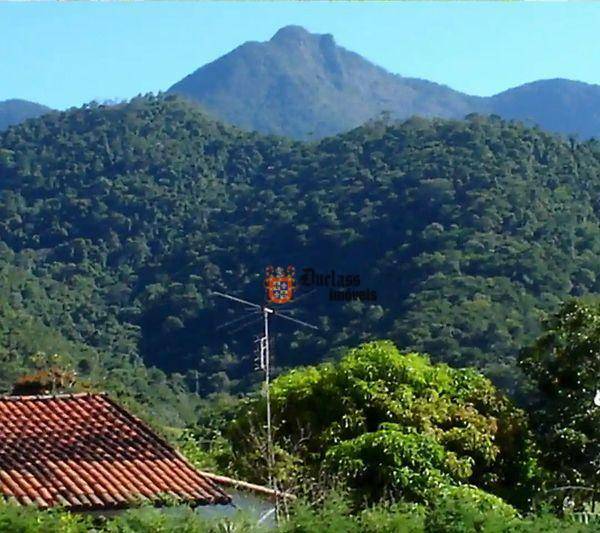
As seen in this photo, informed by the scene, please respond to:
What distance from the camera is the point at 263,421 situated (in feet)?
33.1

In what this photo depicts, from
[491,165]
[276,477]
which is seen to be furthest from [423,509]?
[491,165]

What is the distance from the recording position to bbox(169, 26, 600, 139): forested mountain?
284 feet

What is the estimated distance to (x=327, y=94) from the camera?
328 ft

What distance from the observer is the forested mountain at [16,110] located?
86375 mm

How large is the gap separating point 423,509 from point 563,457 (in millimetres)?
5622

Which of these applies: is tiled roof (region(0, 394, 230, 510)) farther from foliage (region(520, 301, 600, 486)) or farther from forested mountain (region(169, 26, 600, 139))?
forested mountain (region(169, 26, 600, 139))

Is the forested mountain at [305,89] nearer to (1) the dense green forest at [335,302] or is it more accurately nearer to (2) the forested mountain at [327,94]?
(2) the forested mountain at [327,94]

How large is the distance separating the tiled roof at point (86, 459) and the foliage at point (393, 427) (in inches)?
56.6

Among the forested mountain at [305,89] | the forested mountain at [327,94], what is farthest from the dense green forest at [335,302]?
the forested mountain at [327,94]

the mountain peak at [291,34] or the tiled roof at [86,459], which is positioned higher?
the mountain peak at [291,34]

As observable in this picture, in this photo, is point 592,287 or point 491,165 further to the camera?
point 491,165

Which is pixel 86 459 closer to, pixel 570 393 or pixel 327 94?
pixel 570 393

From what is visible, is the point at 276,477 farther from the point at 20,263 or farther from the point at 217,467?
the point at 20,263

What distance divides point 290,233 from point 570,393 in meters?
25.2
